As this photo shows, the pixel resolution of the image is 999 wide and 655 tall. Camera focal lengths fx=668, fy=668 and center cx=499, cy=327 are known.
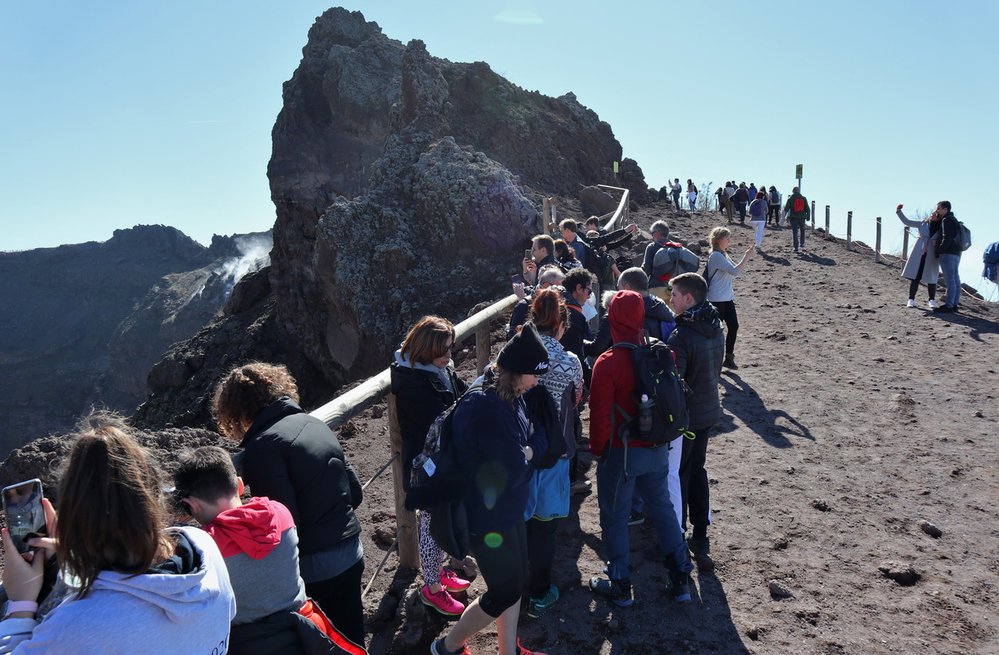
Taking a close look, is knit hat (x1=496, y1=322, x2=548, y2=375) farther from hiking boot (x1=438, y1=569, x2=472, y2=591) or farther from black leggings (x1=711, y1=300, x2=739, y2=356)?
black leggings (x1=711, y1=300, x2=739, y2=356)

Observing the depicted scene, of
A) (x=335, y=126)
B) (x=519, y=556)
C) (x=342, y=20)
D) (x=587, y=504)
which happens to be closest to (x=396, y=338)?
(x=587, y=504)

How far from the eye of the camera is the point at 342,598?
2.85 meters

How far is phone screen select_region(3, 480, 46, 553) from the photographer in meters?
1.55

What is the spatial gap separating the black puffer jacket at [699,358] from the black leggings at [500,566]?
1.86 metres

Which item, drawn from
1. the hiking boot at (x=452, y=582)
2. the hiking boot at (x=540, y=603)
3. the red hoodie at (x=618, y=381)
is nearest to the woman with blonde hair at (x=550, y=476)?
the hiking boot at (x=540, y=603)

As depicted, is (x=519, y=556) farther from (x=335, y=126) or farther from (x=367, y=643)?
(x=335, y=126)

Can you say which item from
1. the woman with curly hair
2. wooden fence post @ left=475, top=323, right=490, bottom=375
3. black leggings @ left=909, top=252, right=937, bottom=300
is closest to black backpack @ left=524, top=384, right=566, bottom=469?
the woman with curly hair

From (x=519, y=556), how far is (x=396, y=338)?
1015 cm

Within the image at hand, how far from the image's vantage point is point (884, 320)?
35.8 feet

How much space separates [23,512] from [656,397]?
295 cm

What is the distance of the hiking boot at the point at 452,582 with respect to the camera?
394 centimetres

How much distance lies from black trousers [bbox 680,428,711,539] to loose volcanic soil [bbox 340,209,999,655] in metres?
0.23

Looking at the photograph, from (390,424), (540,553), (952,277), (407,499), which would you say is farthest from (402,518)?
(952,277)

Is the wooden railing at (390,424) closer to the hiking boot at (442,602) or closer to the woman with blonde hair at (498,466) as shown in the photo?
the hiking boot at (442,602)
